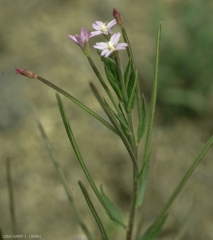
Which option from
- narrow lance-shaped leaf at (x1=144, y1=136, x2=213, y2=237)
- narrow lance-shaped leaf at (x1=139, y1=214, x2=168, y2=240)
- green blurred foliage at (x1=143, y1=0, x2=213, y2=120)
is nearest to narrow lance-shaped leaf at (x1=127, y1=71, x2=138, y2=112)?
narrow lance-shaped leaf at (x1=144, y1=136, x2=213, y2=237)

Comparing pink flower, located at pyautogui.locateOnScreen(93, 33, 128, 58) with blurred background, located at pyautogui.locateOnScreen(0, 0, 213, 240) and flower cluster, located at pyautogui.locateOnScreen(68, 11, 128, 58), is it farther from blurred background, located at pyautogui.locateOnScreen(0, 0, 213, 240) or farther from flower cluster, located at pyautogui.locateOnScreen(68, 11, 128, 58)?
blurred background, located at pyautogui.locateOnScreen(0, 0, 213, 240)

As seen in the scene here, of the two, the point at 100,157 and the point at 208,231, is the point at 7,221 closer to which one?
the point at 100,157

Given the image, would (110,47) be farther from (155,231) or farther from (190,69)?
(190,69)

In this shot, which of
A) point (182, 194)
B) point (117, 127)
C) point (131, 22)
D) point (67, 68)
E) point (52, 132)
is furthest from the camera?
point (131, 22)

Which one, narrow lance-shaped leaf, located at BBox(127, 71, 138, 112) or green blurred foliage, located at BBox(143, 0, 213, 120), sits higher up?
green blurred foliage, located at BBox(143, 0, 213, 120)

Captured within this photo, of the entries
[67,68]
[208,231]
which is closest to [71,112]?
[67,68]

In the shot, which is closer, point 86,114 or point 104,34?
point 104,34

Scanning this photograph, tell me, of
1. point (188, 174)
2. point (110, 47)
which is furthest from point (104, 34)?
point (188, 174)

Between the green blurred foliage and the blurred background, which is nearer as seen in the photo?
the blurred background
